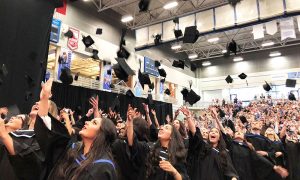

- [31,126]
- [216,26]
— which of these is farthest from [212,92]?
[31,126]

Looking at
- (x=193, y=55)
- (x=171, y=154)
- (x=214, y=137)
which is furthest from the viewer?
(x=193, y=55)

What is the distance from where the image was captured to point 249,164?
4.36m

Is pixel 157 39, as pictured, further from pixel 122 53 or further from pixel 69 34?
pixel 69 34

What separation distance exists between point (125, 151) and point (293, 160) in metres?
3.98

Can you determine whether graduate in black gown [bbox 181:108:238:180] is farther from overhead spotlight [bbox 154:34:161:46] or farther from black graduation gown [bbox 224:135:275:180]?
overhead spotlight [bbox 154:34:161:46]

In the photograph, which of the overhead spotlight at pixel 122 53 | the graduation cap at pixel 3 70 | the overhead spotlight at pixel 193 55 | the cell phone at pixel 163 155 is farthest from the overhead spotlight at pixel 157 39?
the cell phone at pixel 163 155

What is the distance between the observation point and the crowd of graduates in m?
2.01

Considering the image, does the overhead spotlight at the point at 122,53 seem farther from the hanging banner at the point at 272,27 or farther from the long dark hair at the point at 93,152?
the long dark hair at the point at 93,152

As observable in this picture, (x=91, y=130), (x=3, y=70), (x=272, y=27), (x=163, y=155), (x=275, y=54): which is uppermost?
(x=275, y=54)

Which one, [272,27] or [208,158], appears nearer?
[208,158]

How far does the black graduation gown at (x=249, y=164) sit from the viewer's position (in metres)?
4.31

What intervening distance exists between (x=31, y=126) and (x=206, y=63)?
23.9m

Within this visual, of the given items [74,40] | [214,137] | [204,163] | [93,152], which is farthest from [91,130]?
[74,40]

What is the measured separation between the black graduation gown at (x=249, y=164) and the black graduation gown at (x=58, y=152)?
292cm
